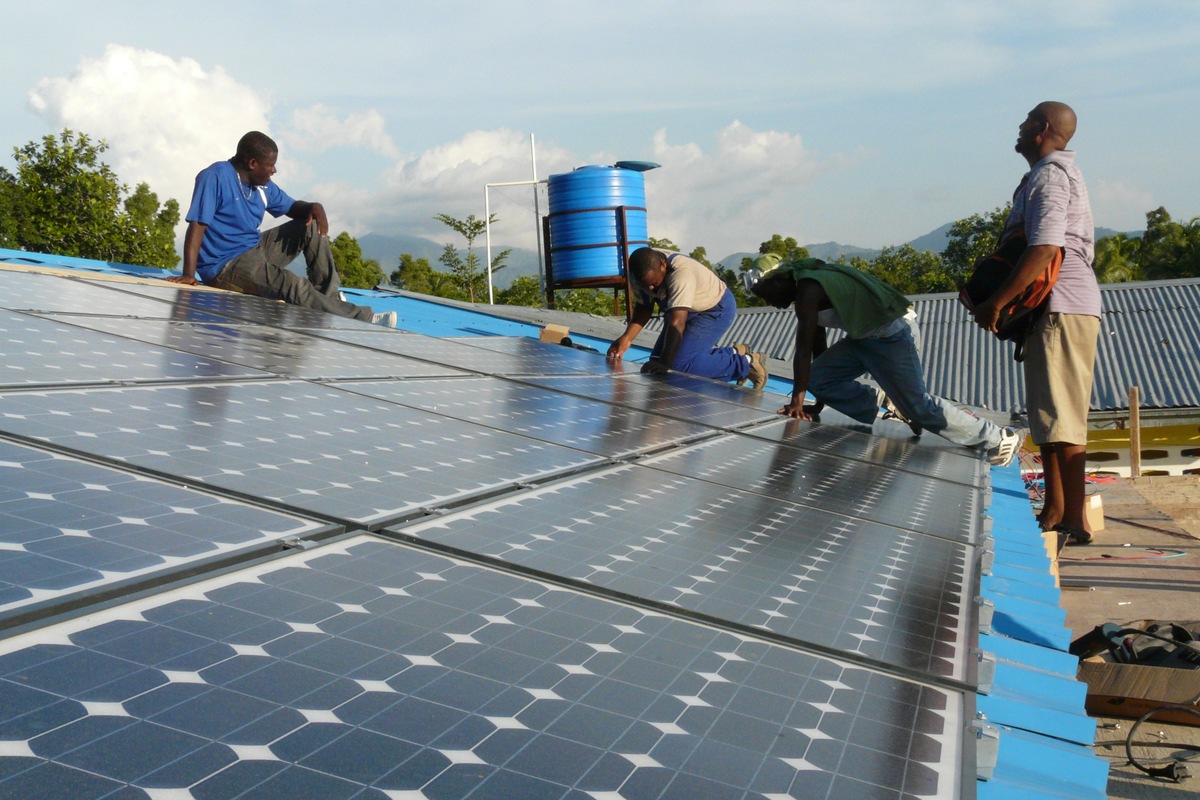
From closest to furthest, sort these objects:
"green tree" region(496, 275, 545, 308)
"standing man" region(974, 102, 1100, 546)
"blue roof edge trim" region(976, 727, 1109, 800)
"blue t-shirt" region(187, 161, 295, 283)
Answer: "blue roof edge trim" region(976, 727, 1109, 800) < "standing man" region(974, 102, 1100, 546) < "blue t-shirt" region(187, 161, 295, 283) < "green tree" region(496, 275, 545, 308)

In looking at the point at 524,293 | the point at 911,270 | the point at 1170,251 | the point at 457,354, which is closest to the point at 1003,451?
the point at 457,354

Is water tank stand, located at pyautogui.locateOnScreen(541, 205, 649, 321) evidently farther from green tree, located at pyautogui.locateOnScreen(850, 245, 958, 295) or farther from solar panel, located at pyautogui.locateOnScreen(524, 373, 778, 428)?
green tree, located at pyautogui.locateOnScreen(850, 245, 958, 295)

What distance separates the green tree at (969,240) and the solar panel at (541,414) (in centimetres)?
5341

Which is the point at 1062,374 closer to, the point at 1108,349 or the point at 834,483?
the point at 834,483

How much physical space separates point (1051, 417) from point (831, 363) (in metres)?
2.38

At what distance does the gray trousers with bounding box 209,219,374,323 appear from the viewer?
789cm

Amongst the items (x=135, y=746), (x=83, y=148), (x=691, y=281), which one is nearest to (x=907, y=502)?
(x=135, y=746)

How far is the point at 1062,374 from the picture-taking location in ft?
16.1

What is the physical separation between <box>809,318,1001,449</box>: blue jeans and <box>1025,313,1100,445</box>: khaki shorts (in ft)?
5.08

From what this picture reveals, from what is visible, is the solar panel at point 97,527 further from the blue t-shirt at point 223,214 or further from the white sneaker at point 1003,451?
the blue t-shirt at point 223,214

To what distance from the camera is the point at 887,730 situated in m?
1.47

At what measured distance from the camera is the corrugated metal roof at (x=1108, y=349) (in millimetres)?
22906

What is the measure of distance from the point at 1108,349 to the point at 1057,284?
2278 centimetres

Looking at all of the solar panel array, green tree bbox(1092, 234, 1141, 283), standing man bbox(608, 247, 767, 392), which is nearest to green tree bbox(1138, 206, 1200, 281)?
green tree bbox(1092, 234, 1141, 283)
